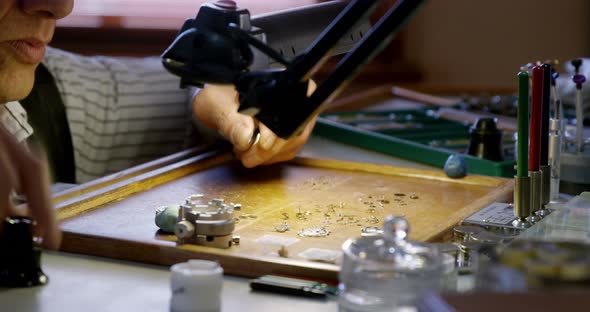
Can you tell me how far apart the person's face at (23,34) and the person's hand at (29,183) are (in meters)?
0.56

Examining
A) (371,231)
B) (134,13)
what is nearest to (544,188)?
(371,231)

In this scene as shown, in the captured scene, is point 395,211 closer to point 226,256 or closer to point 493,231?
point 493,231

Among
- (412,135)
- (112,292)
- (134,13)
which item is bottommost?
(112,292)

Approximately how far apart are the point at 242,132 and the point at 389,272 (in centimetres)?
86

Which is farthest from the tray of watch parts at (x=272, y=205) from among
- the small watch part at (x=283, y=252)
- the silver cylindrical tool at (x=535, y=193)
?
the silver cylindrical tool at (x=535, y=193)

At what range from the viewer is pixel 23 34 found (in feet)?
4.84

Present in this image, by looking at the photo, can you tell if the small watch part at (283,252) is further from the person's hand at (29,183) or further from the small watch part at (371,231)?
the person's hand at (29,183)

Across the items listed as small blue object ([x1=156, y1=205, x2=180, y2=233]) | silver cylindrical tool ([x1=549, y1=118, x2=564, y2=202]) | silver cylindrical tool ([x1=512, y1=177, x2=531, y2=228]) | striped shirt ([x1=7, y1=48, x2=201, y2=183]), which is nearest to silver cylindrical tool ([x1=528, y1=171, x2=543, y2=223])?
silver cylindrical tool ([x1=512, y1=177, x2=531, y2=228])

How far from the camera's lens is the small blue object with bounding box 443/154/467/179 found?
5.37 ft

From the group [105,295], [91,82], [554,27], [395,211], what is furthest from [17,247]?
[554,27]

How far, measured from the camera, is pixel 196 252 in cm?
115

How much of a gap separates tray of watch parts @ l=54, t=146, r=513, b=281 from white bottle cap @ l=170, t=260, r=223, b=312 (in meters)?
0.15

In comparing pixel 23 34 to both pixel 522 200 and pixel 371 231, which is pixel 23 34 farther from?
pixel 522 200

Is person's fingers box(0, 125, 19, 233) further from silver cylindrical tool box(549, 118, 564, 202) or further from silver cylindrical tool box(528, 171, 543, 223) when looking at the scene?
silver cylindrical tool box(549, 118, 564, 202)
